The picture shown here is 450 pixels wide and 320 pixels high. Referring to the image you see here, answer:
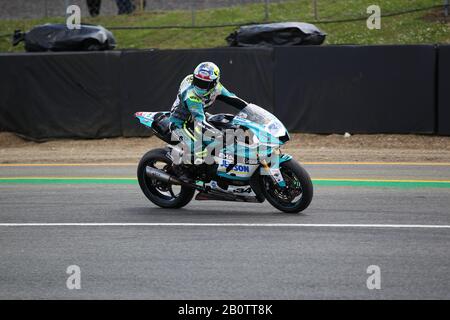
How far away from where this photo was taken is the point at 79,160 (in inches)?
623

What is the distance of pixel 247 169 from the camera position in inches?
387

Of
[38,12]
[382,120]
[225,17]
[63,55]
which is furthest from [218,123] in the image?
[38,12]

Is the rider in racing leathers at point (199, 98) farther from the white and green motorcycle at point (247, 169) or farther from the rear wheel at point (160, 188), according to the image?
the rear wheel at point (160, 188)

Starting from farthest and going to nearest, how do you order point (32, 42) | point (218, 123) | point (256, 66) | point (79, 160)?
point (32, 42) → point (256, 66) → point (79, 160) → point (218, 123)

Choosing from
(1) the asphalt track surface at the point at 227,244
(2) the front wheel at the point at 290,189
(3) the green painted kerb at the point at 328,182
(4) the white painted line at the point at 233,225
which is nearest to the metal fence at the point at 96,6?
(3) the green painted kerb at the point at 328,182

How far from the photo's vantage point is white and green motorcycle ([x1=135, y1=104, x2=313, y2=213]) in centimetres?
962

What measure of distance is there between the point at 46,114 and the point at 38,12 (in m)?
9.25

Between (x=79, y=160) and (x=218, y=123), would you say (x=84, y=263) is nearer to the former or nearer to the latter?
(x=218, y=123)

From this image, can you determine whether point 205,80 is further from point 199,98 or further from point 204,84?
point 199,98

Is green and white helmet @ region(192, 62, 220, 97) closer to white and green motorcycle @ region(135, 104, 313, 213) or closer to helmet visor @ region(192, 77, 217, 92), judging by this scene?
helmet visor @ region(192, 77, 217, 92)

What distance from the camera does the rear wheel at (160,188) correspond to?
10.5 metres

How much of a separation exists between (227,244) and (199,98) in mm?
2064

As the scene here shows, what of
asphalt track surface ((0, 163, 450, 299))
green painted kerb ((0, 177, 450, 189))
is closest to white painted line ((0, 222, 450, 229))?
asphalt track surface ((0, 163, 450, 299))

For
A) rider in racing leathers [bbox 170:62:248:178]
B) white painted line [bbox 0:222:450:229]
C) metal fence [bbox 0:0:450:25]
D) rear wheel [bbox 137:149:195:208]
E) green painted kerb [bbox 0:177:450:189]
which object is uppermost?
metal fence [bbox 0:0:450:25]
